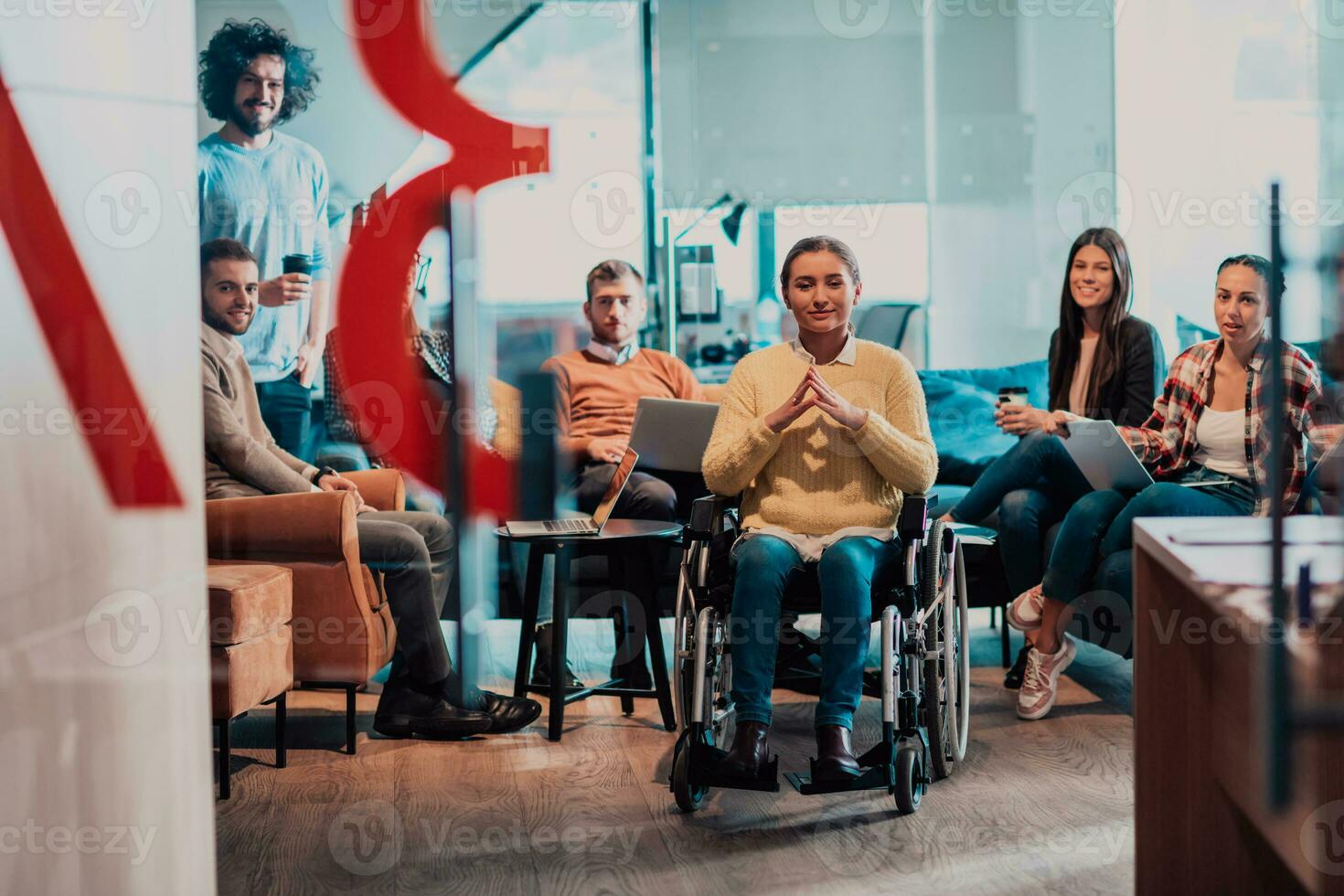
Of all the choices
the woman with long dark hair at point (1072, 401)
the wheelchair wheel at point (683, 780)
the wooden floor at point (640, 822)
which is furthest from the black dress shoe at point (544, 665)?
the woman with long dark hair at point (1072, 401)

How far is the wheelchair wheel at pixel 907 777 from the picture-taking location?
98.7 inches

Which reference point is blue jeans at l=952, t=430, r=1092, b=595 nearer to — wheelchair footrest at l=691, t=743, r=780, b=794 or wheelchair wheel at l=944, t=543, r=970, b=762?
wheelchair wheel at l=944, t=543, r=970, b=762

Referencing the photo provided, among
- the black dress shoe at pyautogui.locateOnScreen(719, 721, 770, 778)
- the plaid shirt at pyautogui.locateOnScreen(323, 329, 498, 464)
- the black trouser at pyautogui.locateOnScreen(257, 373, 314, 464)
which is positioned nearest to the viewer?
the black dress shoe at pyautogui.locateOnScreen(719, 721, 770, 778)

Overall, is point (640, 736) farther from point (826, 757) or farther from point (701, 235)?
point (701, 235)

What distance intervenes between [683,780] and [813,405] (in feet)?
2.48

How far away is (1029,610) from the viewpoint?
10.8 ft

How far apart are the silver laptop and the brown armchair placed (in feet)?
2.69

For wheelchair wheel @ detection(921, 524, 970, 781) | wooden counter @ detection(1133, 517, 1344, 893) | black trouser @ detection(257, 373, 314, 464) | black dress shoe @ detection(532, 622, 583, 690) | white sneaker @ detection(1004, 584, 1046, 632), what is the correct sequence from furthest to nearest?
black trouser @ detection(257, 373, 314, 464), black dress shoe @ detection(532, 622, 583, 690), white sneaker @ detection(1004, 584, 1046, 632), wheelchair wheel @ detection(921, 524, 970, 781), wooden counter @ detection(1133, 517, 1344, 893)

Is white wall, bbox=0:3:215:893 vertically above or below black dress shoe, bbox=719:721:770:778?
above

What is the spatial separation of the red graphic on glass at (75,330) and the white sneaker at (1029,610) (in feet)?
7.53

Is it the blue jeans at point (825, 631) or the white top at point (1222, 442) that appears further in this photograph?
the white top at point (1222, 442)

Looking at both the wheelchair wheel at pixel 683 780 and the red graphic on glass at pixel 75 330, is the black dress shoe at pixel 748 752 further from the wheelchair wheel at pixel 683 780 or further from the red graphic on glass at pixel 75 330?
the red graphic on glass at pixel 75 330

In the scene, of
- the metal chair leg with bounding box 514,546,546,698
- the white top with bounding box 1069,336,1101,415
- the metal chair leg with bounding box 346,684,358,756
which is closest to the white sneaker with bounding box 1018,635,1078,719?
the white top with bounding box 1069,336,1101,415

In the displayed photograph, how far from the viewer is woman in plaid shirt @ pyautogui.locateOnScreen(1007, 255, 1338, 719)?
3.06 m
